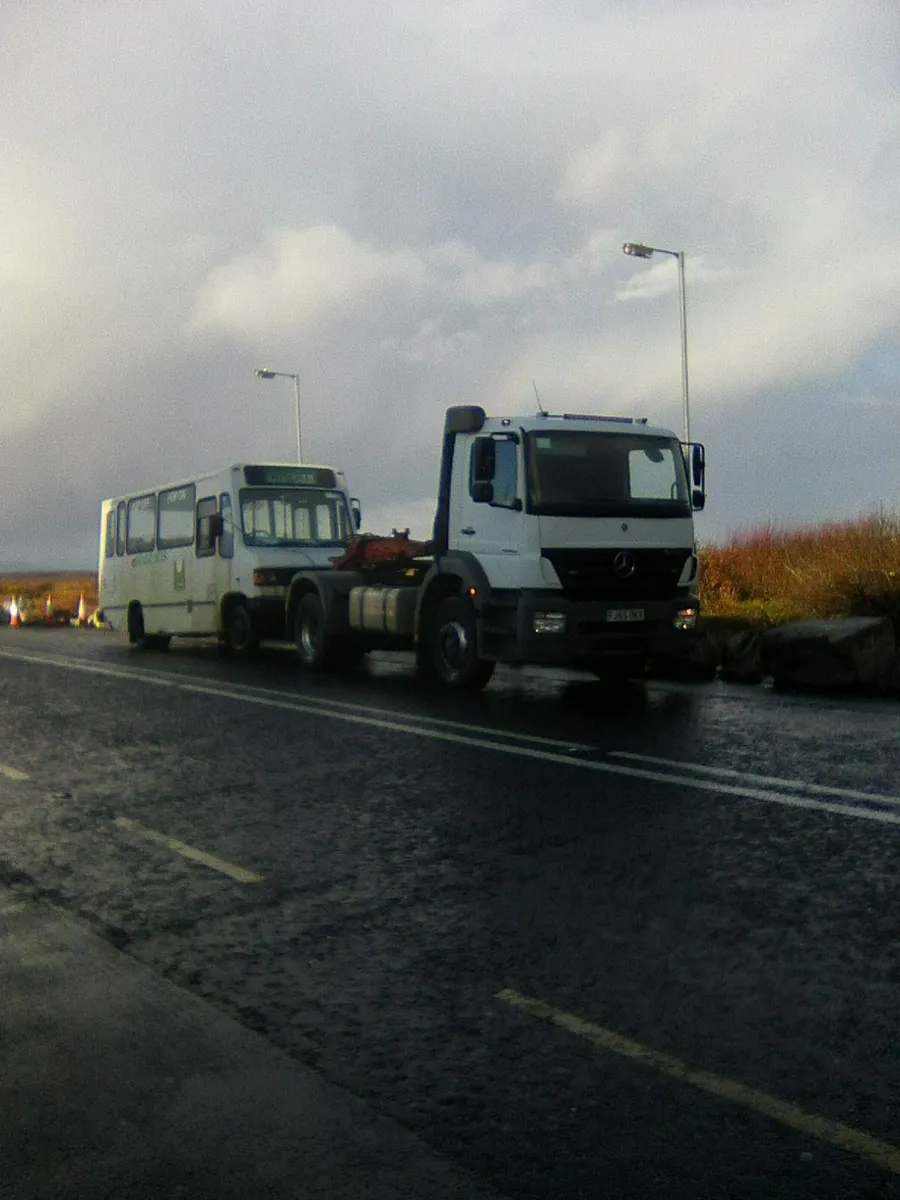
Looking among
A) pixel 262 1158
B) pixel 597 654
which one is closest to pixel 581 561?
pixel 597 654

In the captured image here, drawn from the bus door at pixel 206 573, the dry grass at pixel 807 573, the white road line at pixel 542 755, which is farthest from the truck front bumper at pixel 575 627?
the bus door at pixel 206 573

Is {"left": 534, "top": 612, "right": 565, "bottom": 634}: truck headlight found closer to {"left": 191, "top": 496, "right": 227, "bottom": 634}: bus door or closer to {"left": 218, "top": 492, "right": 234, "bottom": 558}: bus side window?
{"left": 218, "top": 492, "right": 234, "bottom": 558}: bus side window

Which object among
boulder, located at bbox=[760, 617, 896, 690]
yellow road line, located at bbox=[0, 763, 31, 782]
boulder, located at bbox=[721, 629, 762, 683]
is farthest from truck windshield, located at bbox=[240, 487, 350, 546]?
yellow road line, located at bbox=[0, 763, 31, 782]

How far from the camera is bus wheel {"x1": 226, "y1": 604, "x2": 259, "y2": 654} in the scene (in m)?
20.0

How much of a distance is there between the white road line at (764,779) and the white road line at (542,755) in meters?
0.21

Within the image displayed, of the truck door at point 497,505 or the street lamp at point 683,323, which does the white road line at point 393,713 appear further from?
the street lamp at point 683,323

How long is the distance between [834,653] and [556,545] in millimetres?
3130

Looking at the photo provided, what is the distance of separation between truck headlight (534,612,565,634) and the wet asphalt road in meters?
2.10

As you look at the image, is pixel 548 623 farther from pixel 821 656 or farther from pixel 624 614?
pixel 821 656

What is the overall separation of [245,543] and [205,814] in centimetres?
1223

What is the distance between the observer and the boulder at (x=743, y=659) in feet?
51.6

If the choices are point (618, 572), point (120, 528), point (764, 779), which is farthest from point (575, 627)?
point (120, 528)

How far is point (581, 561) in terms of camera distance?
1390 cm

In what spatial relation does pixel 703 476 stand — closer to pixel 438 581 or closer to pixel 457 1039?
pixel 438 581
